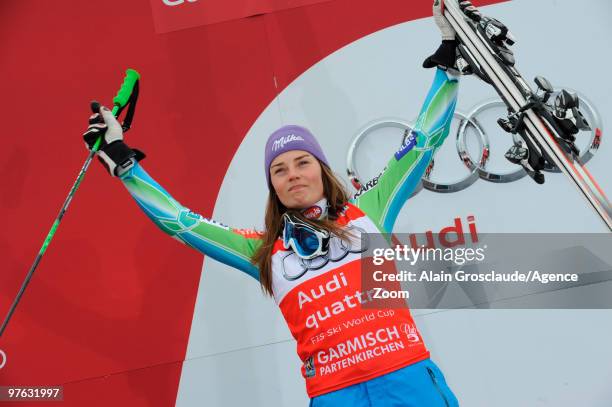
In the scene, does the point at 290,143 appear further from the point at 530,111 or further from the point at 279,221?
the point at 530,111

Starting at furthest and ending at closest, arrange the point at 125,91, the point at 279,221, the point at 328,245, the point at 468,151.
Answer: the point at 468,151 → the point at 125,91 → the point at 279,221 → the point at 328,245

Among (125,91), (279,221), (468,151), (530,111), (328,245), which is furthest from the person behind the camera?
(468,151)

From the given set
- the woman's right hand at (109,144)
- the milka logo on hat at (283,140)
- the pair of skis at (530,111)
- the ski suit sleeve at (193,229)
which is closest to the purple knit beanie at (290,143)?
the milka logo on hat at (283,140)

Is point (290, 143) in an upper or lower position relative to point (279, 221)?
upper

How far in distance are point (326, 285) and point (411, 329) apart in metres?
0.23

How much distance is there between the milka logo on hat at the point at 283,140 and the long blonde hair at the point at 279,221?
95 mm

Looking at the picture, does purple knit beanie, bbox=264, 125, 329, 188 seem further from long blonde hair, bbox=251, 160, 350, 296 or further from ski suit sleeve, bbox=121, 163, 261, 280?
ski suit sleeve, bbox=121, 163, 261, 280

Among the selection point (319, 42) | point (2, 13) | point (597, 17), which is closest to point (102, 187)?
point (2, 13)

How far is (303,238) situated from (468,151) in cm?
88

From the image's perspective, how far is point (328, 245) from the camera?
1854 mm

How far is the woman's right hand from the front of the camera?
6.51 ft

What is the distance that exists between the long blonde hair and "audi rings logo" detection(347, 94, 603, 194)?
54cm

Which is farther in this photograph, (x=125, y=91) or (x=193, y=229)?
(x=125, y=91)

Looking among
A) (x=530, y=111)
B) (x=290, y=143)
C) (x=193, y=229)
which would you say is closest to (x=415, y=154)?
(x=290, y=143)
